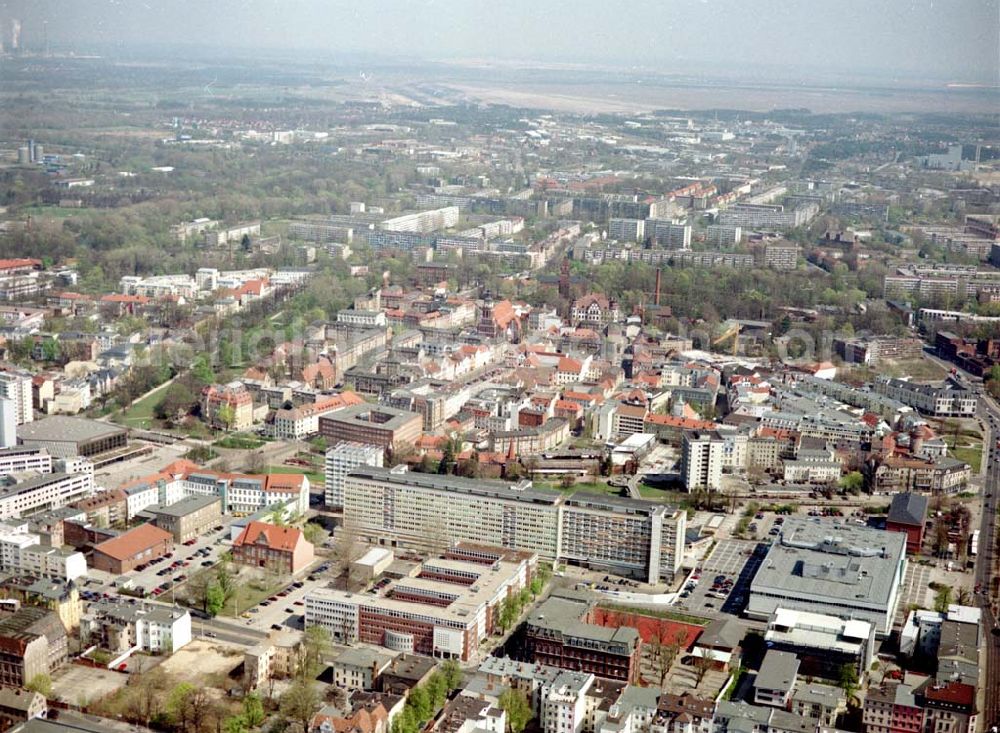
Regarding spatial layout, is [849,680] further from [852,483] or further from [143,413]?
[143,413]

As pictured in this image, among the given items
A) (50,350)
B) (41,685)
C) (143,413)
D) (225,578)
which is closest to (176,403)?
(143,413)

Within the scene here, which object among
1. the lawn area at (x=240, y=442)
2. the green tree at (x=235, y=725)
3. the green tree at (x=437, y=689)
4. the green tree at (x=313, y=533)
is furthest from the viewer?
the lawn area at (x=240, y=442)

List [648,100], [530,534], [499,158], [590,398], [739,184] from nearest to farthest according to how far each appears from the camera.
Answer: [530,534] → [590,398] → [739,184] → [499,158] → [648,100]

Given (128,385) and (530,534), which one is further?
(128,385)

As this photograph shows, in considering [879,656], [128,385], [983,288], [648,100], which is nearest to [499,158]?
[648,100]

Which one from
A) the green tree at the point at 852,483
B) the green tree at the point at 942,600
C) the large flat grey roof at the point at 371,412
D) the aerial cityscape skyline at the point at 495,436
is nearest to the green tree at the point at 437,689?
the aerial cityscape skyline at the point at 495,436

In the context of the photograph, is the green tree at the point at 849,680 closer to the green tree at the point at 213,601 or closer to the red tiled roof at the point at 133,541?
the green tree at the point at 213,601

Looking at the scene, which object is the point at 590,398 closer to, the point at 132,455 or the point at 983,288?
the point at 132,455
